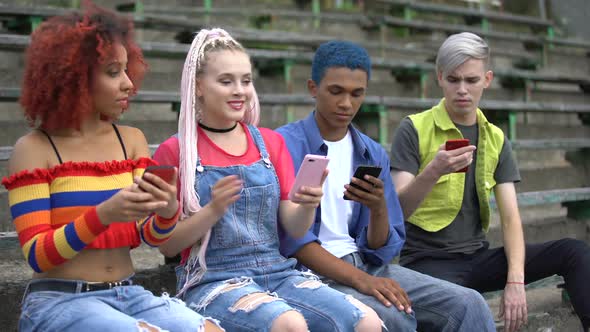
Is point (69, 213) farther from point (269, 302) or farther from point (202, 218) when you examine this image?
point (269, 302)

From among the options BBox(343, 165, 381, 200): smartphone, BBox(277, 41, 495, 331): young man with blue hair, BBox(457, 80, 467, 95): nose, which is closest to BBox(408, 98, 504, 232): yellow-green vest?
BBox(457, 80, 467, 95): nose

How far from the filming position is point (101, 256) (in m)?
2.35

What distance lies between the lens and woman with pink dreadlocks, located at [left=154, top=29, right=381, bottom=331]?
2459 mm

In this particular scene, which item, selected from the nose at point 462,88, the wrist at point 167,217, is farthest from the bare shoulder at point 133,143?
the nose at point 462,88

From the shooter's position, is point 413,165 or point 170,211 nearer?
point 170,211

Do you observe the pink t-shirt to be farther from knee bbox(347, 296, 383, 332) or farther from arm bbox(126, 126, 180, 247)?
knee bbox(347, 296, 383, 332)

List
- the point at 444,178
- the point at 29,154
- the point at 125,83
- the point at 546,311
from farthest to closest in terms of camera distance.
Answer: the point at 546,311, the point at 444,178, the point at 125,83, the point at 29,154

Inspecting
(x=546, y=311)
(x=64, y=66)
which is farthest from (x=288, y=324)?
(x=546, y=311)

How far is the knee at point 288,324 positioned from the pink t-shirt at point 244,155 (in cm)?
49

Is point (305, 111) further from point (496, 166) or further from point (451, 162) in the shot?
point (451, 162)

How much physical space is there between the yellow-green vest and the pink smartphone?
0.91 meters

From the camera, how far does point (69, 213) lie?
7.52ft

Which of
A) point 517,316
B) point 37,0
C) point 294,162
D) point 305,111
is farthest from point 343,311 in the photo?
point 37,0

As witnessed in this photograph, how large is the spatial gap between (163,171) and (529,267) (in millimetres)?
1829
